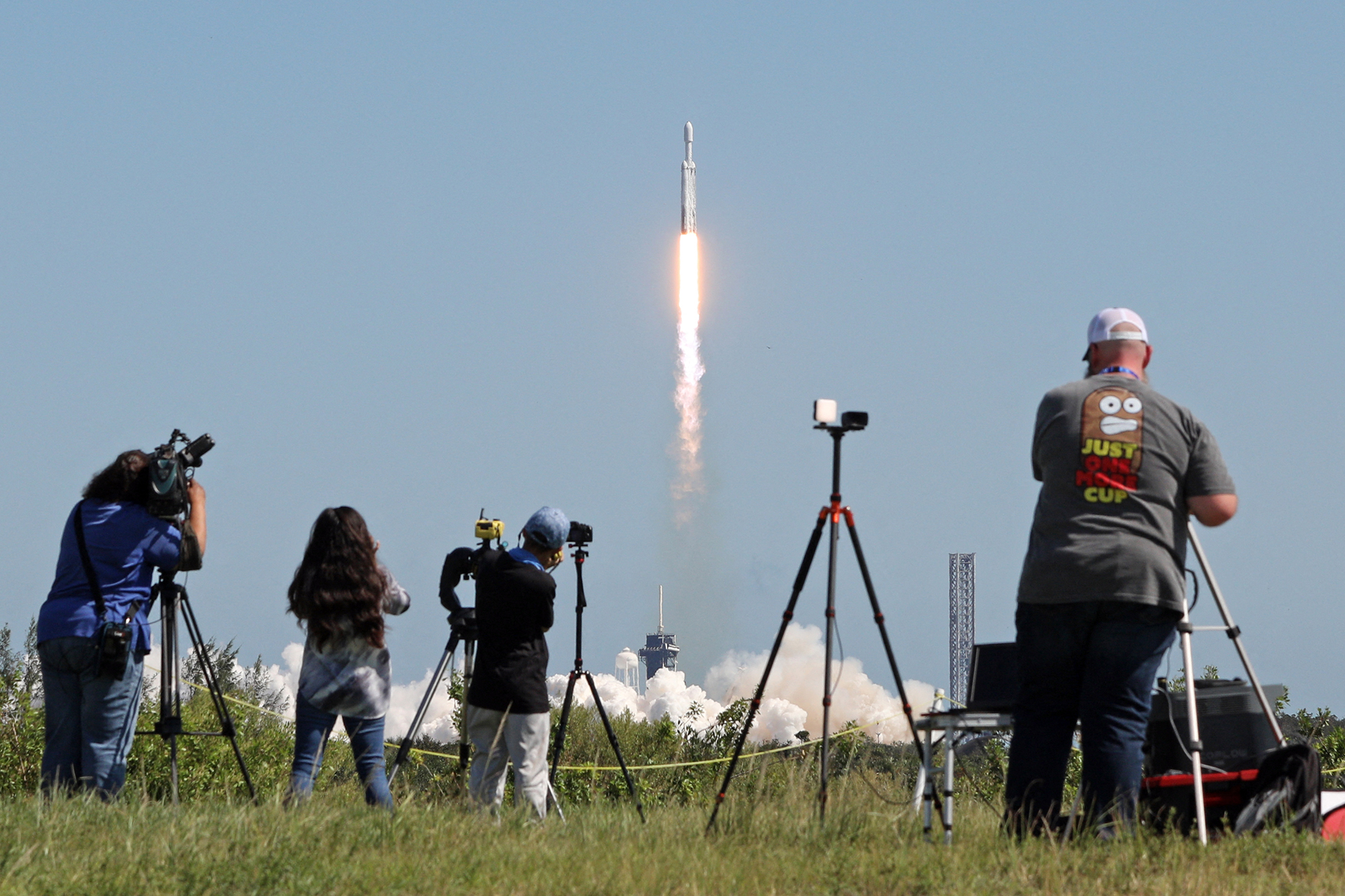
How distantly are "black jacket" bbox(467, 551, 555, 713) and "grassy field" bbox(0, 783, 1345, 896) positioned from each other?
1.23 metres

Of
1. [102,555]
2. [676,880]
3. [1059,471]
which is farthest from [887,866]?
[102,555]

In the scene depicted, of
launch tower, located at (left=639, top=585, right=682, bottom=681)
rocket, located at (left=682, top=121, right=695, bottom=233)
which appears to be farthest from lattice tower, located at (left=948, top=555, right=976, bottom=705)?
rocket, located at (left=682, top=121, right=695, bottom=233)

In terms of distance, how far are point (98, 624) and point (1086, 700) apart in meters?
4.87

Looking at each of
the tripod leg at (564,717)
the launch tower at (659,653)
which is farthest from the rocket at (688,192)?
the launch tower at (659,653)

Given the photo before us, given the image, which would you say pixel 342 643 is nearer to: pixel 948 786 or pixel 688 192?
pixel 948 786

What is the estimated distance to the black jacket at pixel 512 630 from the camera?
25.3 ft

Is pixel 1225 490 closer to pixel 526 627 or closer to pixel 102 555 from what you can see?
pixel 526 627

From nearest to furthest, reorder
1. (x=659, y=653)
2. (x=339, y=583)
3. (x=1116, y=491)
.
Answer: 1. (x=1116, y=491)
2. (x=339, y=583)
3. (x=659, y=653)

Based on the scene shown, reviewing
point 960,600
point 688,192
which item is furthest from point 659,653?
point 688,192

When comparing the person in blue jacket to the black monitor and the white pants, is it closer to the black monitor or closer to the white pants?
the white pants

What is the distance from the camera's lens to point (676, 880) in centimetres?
516

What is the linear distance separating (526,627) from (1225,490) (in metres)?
3.70

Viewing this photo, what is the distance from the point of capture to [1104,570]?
18.9ft

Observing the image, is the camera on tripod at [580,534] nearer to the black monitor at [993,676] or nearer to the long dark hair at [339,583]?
the long dark hair at [339,583]
